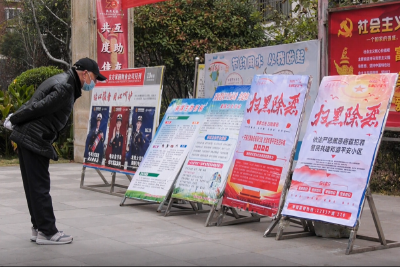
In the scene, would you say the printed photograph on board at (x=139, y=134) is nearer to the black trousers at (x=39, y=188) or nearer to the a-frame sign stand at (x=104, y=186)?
the a-frame sign stand at (x=104, y=186)

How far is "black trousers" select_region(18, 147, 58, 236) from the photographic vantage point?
228 inches

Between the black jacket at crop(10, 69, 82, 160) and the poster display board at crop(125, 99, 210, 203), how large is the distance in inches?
79.6

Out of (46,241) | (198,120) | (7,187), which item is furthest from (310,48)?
(7,187)

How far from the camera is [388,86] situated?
565 cm

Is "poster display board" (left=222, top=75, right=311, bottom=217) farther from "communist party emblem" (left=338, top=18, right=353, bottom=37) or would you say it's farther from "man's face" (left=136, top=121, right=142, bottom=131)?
"man's face" (left=136, top=121, right=142, bottom=131)

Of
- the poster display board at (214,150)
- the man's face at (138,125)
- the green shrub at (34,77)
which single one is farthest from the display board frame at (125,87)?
the green shrub at (34,77)

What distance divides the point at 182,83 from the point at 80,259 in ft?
43.1

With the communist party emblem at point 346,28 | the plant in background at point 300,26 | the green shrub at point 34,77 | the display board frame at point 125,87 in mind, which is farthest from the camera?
the green shrub at point 34,77

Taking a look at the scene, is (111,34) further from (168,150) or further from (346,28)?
(346,28)

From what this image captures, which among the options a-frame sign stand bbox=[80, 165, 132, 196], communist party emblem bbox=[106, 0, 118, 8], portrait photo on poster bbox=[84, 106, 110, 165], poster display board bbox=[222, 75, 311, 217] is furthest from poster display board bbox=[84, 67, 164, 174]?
communist party emblem bbox=[106, 0, 118, 8]

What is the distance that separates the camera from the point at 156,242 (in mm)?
6020

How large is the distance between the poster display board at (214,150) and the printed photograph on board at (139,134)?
4.26ft

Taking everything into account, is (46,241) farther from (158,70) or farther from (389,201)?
(389,201)

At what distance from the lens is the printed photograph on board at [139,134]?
859 cm
